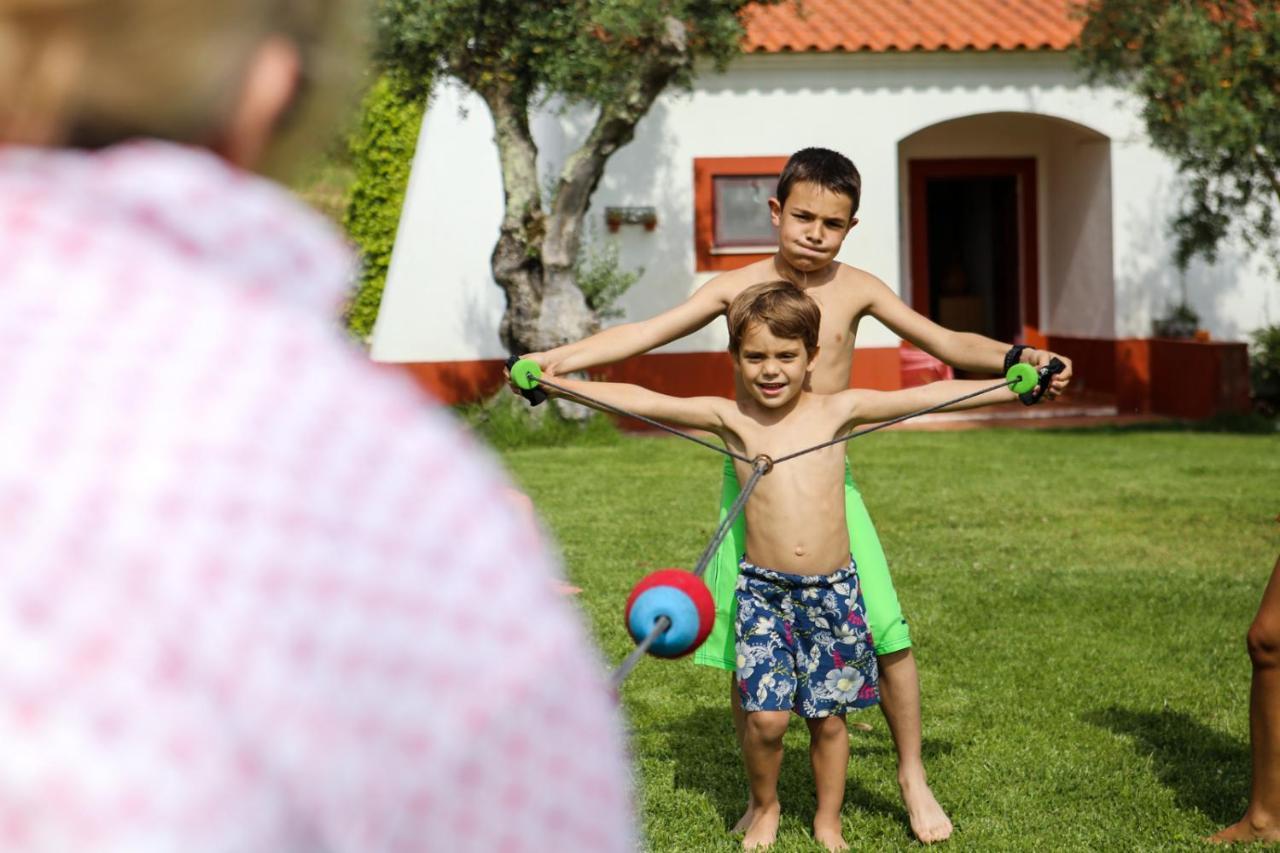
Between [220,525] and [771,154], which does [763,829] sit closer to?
[220,525]

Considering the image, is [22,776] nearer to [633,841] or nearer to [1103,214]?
[633,841]

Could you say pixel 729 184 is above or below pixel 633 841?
above

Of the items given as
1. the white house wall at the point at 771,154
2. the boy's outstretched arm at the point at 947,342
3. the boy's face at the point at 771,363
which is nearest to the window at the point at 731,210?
the white house wall at the point at 771,154

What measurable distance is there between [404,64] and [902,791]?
9043 millimetres

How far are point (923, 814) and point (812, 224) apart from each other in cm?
153

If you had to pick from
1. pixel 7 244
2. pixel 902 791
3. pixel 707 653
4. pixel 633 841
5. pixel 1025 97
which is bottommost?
pixel 902 791

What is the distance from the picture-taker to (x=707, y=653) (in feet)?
13.7

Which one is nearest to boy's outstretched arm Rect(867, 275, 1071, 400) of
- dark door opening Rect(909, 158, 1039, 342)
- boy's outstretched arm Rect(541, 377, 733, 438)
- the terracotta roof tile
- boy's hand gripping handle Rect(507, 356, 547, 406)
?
boy's outstretched arm Rect(541, 377, 733, 438)

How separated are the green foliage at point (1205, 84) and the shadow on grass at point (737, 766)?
920 centimetres

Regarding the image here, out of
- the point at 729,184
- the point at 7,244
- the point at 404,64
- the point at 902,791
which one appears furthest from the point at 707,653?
the point at 729,184

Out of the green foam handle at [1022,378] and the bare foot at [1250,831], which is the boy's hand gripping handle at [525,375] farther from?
the bare foot at [1250,831]

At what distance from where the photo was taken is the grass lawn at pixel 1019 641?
4.35 metres

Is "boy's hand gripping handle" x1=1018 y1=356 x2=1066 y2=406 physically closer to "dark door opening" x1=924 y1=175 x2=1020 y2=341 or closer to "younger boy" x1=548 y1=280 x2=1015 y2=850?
"younger boy" x1=548 y1=280 x2=1015 y2=850

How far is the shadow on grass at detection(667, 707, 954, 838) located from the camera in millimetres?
4398
